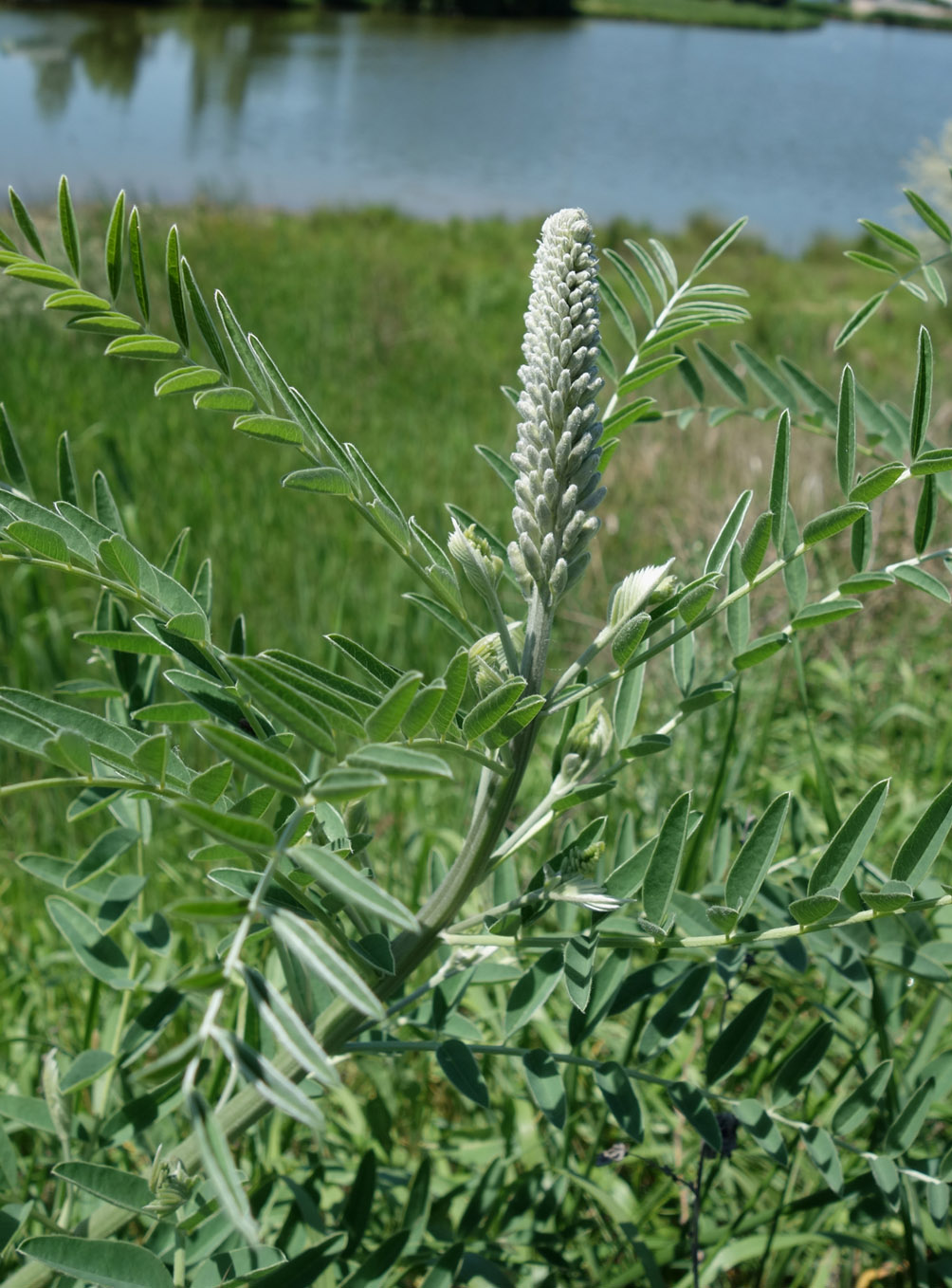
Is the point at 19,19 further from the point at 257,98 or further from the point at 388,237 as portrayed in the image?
the point at 388,237

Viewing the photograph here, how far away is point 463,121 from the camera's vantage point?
2544cm

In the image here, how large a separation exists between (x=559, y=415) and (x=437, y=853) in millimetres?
622

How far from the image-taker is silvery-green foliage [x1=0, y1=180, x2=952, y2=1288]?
559 mm

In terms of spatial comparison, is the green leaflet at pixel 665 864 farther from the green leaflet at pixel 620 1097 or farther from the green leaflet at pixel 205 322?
the green leaflet at pixel 205 322

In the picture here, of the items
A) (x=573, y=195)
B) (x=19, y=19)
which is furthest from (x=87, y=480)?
(x=19, y=19)

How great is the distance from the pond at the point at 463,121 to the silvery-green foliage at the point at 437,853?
1195 centimetres

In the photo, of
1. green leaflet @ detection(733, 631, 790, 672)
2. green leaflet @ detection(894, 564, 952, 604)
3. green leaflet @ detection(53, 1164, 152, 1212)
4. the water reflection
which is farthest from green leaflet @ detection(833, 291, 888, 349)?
the water reflection

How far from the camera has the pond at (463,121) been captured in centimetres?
1878

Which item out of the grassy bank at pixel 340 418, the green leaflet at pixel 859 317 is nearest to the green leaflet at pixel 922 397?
the green leaflet at pixel 859 317

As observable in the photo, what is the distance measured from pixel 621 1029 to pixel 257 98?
2903 cm

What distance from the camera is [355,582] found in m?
3.04

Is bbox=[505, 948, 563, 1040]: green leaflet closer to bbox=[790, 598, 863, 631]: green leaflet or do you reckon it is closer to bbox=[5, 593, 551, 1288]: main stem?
bbox=[5, 593, 551, 1288]: main stem

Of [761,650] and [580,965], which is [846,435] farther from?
[580,965]

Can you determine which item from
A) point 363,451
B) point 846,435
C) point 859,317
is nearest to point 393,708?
point 846,435
